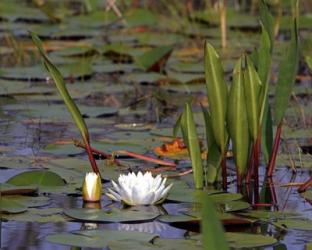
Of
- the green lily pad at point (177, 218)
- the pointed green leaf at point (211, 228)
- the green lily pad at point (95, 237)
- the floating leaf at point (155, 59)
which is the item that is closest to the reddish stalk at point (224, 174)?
the green lily pad at point (177, 218)

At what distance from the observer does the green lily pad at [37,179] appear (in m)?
2.97

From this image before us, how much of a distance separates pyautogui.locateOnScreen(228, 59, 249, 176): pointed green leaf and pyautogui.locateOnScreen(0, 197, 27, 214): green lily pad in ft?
2.18

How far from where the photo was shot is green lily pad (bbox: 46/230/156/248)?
2365mm

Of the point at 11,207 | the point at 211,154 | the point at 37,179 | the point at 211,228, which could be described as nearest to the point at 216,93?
the point at 211,154

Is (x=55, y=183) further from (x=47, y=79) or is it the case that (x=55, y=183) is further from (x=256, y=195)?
(x=47, y=79)

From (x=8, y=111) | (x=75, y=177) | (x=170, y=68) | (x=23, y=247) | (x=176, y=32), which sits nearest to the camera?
(x=23, y=247)

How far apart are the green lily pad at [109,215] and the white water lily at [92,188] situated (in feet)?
0.32

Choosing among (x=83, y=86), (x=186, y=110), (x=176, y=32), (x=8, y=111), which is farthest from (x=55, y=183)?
(x=176, y=32)

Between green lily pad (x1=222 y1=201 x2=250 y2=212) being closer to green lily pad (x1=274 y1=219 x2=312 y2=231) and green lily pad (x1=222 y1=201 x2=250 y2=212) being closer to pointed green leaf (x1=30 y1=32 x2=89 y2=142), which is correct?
green lily pad (x1=274 y1=219 x2=312 y2=231)

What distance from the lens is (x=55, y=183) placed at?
3002mm

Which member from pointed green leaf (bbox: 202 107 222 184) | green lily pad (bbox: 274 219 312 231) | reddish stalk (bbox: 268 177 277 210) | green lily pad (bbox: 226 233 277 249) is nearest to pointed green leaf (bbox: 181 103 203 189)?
pointed green leaf (bbox: 202 107 222 184)

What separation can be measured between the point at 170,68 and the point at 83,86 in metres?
0.67

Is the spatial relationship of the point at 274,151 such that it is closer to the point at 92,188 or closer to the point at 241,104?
the point at 241,104

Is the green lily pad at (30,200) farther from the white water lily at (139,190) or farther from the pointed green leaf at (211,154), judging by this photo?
the pointed green leaf at (211,154)
